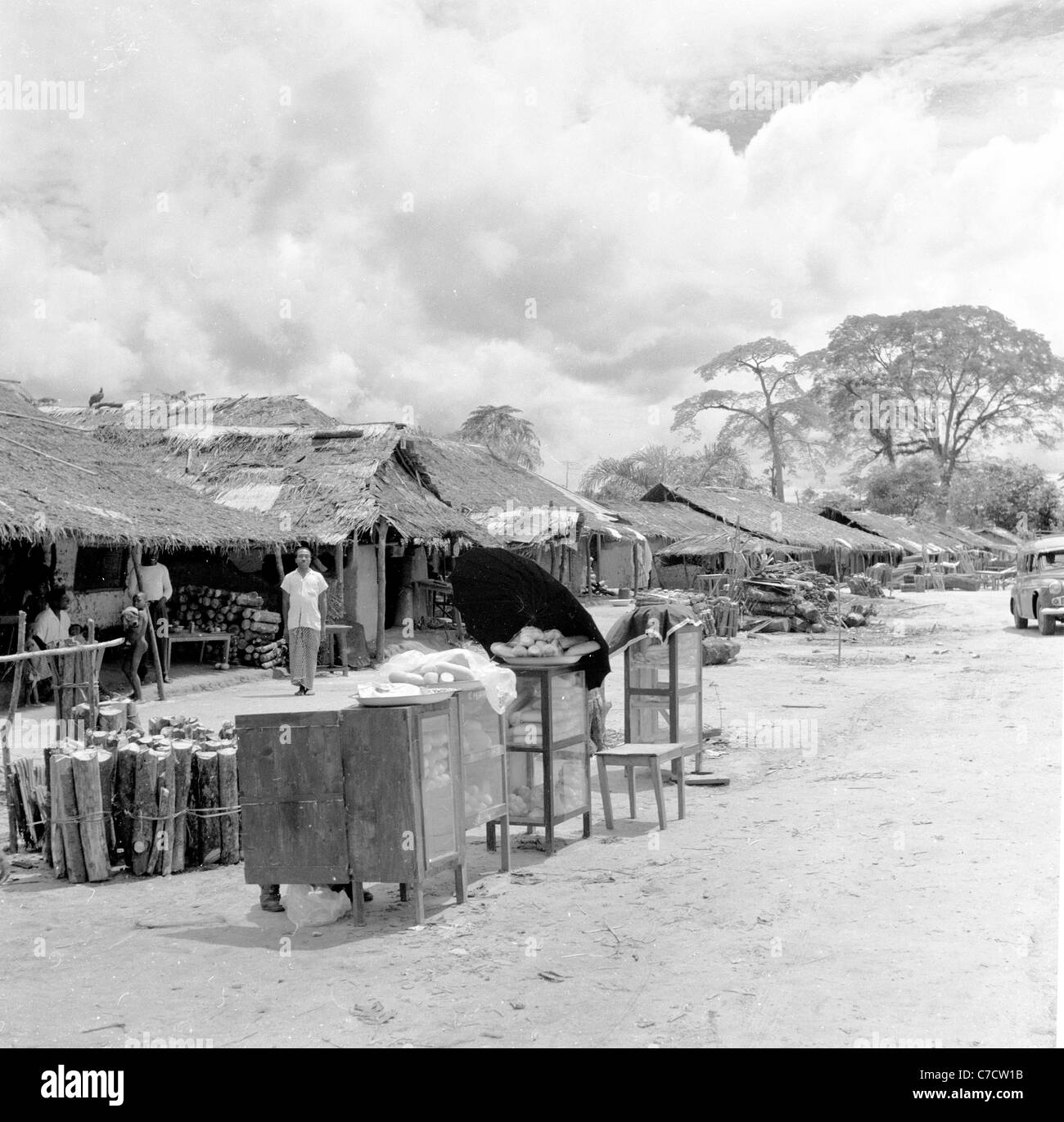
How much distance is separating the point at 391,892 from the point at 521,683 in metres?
1.31

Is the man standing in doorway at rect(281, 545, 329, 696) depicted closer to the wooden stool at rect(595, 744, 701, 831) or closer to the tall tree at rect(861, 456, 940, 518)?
the wooden stool at rect(595, 744, 701, 831)

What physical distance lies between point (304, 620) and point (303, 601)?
0.23 m

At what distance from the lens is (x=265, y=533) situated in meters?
16.5

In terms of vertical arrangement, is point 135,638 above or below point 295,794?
above

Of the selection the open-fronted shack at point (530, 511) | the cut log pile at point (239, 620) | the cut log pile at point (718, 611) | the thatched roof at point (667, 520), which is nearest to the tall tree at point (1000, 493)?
the thatched roof at point (667, 520)

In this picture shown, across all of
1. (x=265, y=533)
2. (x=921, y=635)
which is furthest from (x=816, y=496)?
(x=265, y=533)

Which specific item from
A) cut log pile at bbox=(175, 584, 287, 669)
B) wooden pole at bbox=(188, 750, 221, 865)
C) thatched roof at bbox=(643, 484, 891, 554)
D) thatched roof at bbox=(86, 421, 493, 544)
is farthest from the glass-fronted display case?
thatched roof at bbox=(643, 484, 891, 554)

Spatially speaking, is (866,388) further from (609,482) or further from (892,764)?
(892,764)

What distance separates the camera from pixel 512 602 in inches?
266

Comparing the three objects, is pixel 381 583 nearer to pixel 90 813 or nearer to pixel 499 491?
pixel 90 813

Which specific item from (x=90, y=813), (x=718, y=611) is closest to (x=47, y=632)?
(x=90, y=813)

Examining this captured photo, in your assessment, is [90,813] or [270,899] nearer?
[270,899]

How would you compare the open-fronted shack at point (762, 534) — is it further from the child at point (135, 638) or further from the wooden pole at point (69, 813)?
the wooden pole at point (69, 813)

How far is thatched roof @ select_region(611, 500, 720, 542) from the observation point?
123 feet
